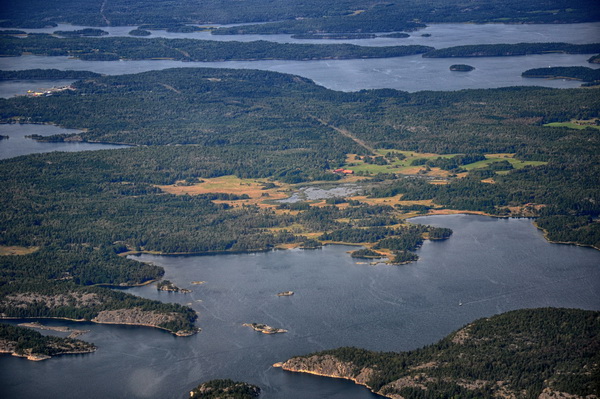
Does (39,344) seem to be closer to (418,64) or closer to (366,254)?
(366,254)

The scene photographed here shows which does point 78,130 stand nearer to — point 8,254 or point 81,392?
point 8,254

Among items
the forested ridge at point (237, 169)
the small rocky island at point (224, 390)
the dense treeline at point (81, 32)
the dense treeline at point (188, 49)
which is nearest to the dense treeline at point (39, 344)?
the forested ridge at point (237, 169)

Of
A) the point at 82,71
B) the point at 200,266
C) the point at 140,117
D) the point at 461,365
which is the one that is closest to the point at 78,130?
the point at 140,117

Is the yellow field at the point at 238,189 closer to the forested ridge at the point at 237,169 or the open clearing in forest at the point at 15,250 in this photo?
the forested ridge at the point at 237,169

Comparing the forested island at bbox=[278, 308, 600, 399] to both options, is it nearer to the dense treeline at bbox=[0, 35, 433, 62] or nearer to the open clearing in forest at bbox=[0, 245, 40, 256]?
the open clearing in forest at bbox=[0, 245, 40, 256]

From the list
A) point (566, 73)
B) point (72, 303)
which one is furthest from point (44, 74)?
point (72, 303)

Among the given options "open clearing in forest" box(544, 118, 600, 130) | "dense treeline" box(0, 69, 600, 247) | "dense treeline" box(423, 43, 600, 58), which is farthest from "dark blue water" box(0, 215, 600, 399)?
"dense treeline" box(423, 43, 600, 58)
